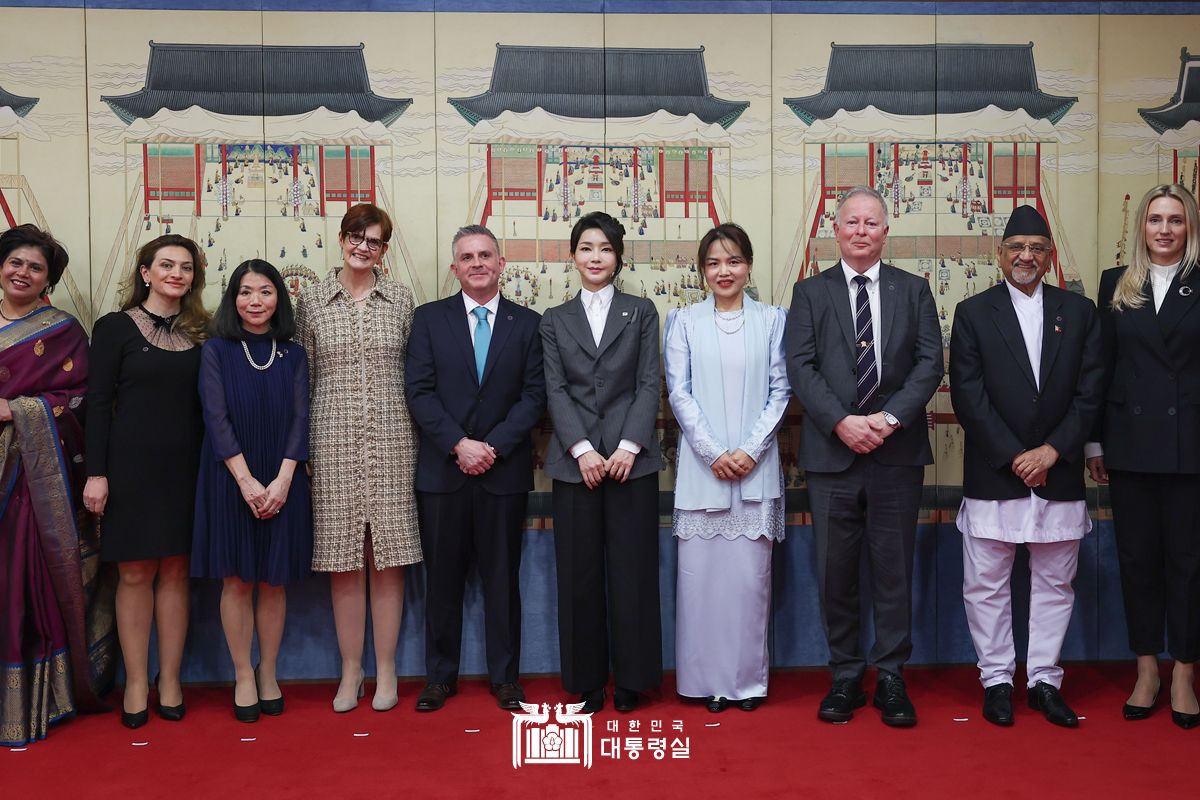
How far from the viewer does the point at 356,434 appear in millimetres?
3312

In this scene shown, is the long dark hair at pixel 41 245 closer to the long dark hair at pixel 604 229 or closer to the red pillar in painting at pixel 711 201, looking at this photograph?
the long dark hair at pixel 604 229

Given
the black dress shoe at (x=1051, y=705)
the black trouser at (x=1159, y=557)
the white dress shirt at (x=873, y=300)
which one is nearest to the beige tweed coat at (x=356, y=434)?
the white dress shirt at (x=873, y=300)

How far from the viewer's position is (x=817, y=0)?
3844mm

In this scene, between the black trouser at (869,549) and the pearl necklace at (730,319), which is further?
the pearl necklace at (730,319)

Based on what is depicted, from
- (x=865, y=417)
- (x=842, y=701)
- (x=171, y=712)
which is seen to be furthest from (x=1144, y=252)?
(x=171, y=712)

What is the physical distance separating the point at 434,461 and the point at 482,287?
26.9 inches

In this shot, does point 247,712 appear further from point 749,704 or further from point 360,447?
point 749,704

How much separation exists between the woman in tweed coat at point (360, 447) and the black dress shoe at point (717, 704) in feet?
3.90

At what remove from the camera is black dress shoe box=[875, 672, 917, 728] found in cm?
309

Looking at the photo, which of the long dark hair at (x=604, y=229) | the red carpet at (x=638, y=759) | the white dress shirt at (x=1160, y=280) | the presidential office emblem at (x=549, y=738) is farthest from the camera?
Answer: the long dark hair at (x=604, y=229)

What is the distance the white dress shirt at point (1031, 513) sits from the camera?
318 cm

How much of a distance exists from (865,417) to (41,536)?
2920mm

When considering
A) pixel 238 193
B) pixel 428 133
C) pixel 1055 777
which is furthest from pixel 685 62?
pixel 1055 777

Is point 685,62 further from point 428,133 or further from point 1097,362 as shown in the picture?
point 1097,362
